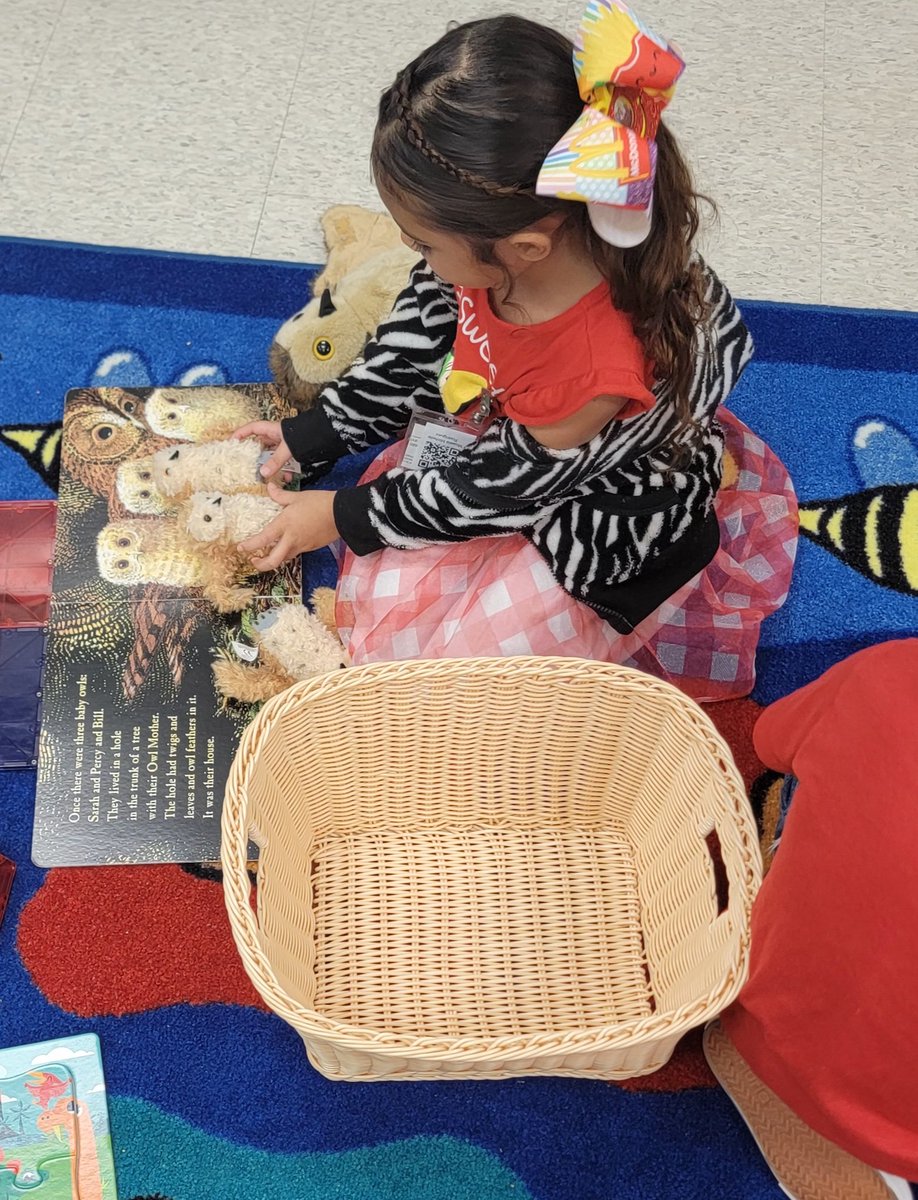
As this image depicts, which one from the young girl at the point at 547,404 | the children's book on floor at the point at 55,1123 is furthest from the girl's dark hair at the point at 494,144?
the children's book on floor at the point at 55,1123

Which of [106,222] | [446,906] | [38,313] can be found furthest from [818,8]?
[446,906]

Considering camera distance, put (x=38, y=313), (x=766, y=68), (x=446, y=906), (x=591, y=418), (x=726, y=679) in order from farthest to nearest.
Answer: (x=766, y=68) → (x=38, y=313) → (x=726, y=679) → (x=446, y=906) → (x=591, y=418)

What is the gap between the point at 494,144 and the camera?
652 mm

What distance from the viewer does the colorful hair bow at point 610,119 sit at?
2.05 ft

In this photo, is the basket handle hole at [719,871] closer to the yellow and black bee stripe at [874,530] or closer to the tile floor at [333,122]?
the yellow and black bee stripe at [874,530]

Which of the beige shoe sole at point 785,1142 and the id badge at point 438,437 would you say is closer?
the beige shoe sole at point 785,1142

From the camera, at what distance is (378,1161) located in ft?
2.92

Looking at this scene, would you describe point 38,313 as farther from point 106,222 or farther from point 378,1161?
point 378,1161

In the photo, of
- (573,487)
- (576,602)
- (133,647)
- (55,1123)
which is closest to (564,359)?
(573,487)

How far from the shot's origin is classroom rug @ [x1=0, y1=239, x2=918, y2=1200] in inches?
34.9

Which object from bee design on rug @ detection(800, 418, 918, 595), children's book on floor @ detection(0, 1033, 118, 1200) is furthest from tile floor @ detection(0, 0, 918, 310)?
children's book on floor @ detection(0, 1033, 118, 1200)

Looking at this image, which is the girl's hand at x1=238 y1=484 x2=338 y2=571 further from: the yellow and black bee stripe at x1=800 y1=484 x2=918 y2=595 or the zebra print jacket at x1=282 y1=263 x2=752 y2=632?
the yellow and black bee stripe at x1=800 y1=484 x2=918 y2=595

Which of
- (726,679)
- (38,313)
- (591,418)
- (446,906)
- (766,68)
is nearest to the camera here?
(591,418)

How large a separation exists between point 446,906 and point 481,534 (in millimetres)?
328
